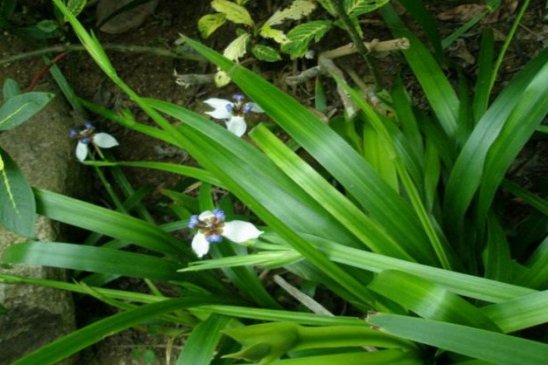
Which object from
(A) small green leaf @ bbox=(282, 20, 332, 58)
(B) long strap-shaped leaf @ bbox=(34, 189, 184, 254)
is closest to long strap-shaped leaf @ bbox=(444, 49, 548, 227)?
(A) small green leaf @ bbox=(282, 20, 332, 58)

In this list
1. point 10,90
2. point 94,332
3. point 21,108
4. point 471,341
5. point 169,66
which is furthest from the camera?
point 169,66

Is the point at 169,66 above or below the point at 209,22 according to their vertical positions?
below

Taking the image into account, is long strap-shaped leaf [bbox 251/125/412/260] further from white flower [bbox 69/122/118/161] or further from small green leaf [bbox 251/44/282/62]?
white flower [bbox 69/122/118/161]

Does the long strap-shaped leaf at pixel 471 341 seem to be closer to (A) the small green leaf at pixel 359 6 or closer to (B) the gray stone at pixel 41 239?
(A) the small green leaf at pixel 359 6

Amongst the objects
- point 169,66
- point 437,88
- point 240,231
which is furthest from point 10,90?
point 437,88

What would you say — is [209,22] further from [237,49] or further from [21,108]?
[21,108]

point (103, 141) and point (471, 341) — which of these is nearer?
point (471, 341)

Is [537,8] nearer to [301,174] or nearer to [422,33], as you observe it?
[422,33]

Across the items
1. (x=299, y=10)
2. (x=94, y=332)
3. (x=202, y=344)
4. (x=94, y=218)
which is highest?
(x=299, y=10)
